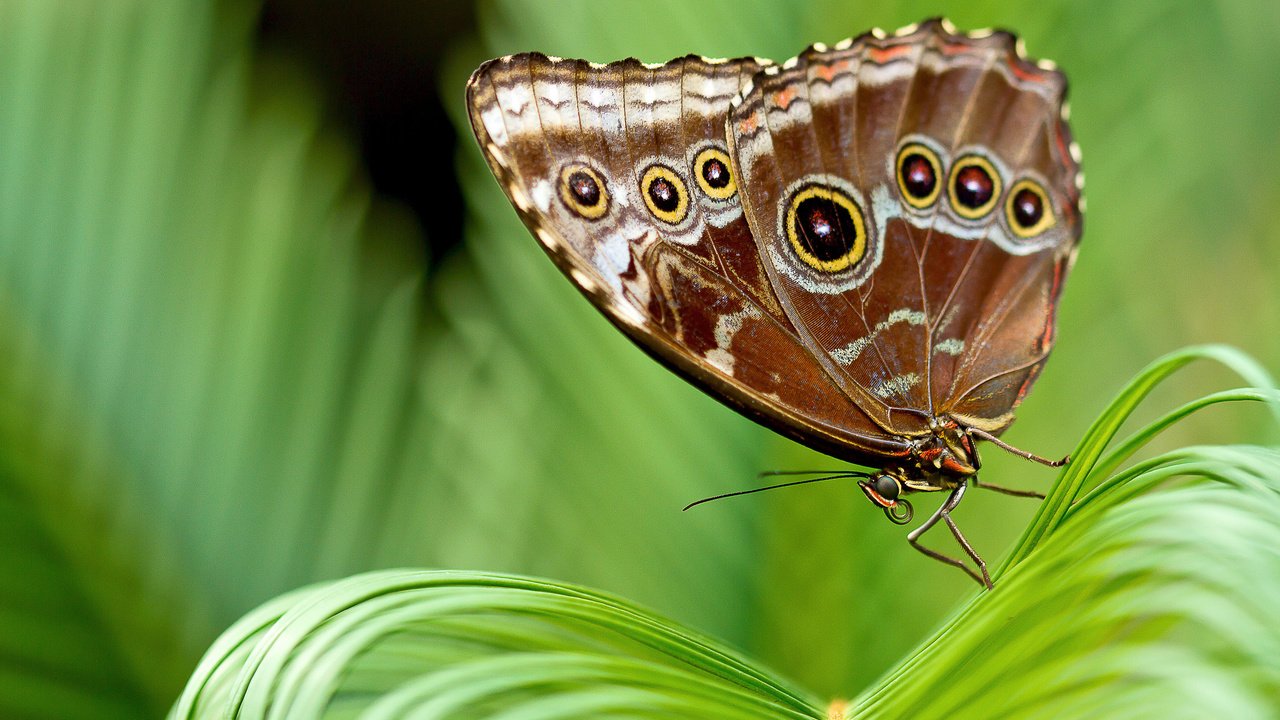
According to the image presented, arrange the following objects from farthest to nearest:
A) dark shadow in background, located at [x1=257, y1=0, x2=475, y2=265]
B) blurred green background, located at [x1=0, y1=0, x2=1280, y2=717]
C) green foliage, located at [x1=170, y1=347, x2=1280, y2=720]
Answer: dark shadow in background, located at [x1=257, y1=0, x2=475, y2=265] → blurred green background, located at [x1=0, y1=0, x2=1280, y2=717] → green foliage, located at [x1=170, y1=347, x2=1280, y2=720]

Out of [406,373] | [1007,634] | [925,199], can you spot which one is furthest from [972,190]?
[406,373]

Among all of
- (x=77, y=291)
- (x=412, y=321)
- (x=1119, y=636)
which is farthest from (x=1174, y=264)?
(x=77, y=291)

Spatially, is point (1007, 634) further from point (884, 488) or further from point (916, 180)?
point (916, 180)

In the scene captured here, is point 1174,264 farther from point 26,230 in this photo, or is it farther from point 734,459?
point 26,230

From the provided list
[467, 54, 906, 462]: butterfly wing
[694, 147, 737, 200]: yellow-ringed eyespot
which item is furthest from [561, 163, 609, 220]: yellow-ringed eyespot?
[694, 147, 737, 200]: yellow-ringed eyespot

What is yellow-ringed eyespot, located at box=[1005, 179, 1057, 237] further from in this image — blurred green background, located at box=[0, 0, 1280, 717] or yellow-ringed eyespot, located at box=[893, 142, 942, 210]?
blurred green background, located at box=[0, 0, 1280, 717]
